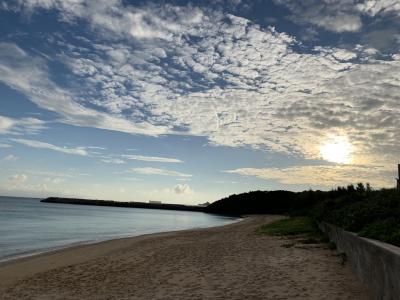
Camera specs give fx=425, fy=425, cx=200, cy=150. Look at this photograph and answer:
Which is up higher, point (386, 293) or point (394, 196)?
point (394, 196)

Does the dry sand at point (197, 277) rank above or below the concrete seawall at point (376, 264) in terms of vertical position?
below

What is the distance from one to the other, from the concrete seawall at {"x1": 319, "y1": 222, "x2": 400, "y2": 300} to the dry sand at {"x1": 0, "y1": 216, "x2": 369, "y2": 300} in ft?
1.43

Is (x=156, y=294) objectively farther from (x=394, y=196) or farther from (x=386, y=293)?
(x=394, y=196)

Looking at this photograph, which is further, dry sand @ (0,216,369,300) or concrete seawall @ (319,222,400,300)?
dry sand @ (0,216,369,300)

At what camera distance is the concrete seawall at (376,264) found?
693 centimetres

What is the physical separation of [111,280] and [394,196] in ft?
32.1

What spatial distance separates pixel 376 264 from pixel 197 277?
6109 millimetres

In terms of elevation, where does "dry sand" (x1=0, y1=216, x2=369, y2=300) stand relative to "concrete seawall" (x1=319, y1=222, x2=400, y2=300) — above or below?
below

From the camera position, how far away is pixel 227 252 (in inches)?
753

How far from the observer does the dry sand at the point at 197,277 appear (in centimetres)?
1073

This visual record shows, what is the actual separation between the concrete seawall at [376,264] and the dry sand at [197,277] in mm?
435

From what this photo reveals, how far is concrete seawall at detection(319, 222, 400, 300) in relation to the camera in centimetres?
693

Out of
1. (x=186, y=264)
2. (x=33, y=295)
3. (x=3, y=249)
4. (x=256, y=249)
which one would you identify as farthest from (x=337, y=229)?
(x=3, y=249)

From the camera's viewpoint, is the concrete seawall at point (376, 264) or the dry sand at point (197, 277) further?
the dry sand at point (197, 277)
